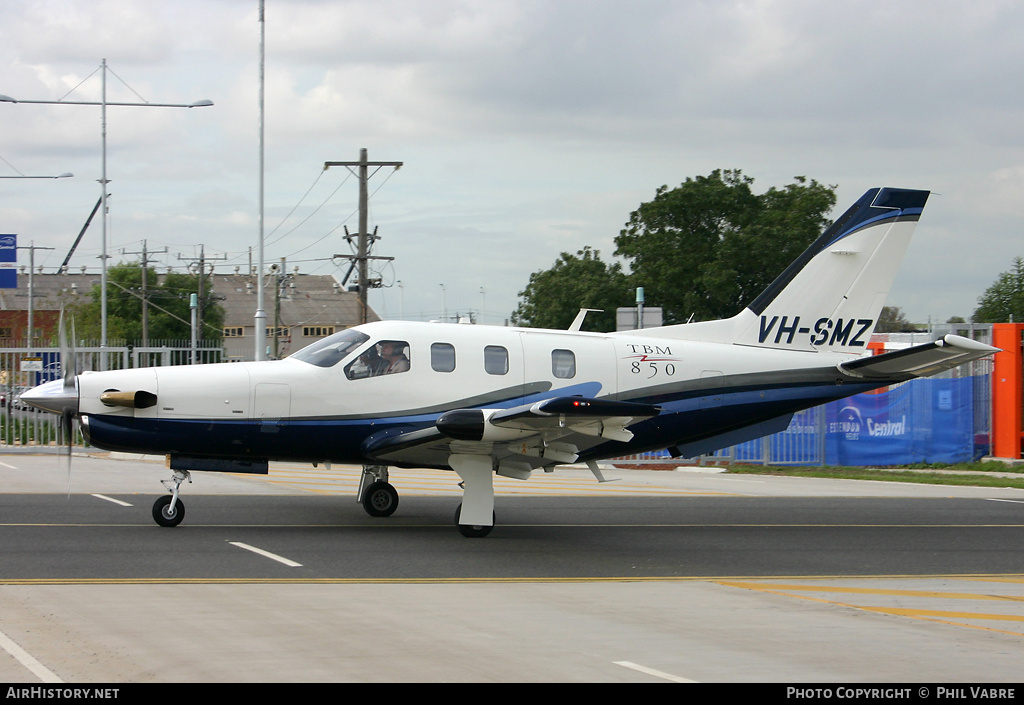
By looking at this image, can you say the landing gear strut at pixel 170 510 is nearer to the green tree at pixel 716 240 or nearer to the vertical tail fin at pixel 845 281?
the vertical tail fin at pixel 845 281

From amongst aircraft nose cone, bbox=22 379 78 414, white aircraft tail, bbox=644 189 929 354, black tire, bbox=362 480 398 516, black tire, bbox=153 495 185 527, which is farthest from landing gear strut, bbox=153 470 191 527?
white aircraft tail, bbox=644 189 929 354

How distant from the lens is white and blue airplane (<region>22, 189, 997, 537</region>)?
1331 cm

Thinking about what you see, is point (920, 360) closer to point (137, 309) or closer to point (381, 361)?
point (381, 361)

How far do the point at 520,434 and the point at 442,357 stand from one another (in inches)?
76.0

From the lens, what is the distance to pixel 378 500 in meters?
A: 15.7

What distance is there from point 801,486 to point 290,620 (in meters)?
16.0

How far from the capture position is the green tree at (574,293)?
59562mm

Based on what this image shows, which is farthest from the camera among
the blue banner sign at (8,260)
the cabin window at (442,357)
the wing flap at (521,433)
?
the blue banner sign at (8,260)

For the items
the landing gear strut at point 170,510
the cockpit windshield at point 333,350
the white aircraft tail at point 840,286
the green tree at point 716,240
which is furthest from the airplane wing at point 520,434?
the green tree at point 716,240

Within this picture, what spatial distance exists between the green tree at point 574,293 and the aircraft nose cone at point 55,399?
4474cm

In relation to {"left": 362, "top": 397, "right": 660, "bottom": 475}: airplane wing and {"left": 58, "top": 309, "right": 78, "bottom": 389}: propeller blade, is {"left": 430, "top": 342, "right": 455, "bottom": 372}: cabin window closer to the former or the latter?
{"left": 362, "top": 397, "right": 660, "bottom": 475}: airplane wing

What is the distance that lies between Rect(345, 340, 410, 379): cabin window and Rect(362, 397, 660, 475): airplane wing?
2.93 ft
